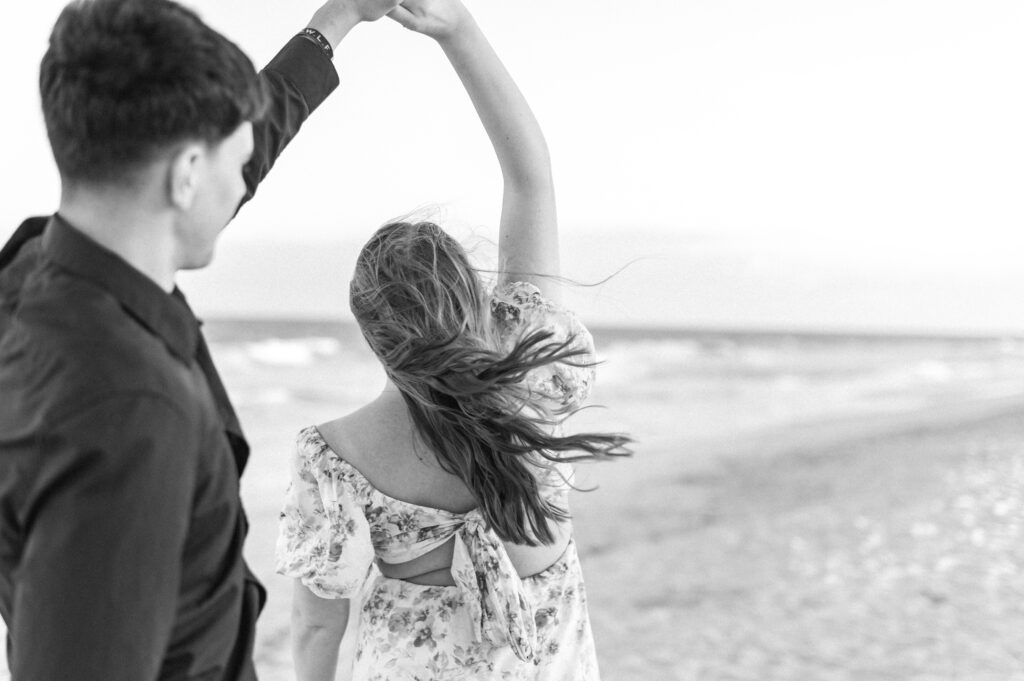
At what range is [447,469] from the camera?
1.43 metres

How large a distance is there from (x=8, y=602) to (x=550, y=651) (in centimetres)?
88

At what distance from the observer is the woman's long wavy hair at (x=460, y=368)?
4.52 feet

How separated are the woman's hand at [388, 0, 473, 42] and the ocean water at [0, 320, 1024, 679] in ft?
7.23

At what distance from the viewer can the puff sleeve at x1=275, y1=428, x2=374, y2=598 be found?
143 centimetres

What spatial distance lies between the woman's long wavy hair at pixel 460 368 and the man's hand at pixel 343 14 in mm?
291

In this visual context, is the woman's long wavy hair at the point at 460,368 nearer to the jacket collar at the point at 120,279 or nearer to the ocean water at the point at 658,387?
the jacket collar at the point at 120,279


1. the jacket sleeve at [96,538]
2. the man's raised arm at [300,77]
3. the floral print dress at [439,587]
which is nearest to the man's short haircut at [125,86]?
the jacket sleeve at [96,538]

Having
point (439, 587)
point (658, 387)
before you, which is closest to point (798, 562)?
point (439, 587)

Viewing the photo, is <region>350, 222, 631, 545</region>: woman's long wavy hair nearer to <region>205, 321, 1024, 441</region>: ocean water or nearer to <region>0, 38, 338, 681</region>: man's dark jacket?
<region>0, 38, 338, 681</region>: man's dark jacket

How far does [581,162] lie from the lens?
419 inches

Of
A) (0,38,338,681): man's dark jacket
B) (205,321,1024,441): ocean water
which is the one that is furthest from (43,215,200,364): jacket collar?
(205,321,1024,441): ocean water

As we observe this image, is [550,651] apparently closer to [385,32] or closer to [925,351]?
[385,32]

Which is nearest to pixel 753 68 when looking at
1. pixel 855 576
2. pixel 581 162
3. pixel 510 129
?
pixel 581 162

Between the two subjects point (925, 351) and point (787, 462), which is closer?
point (787, 462)
